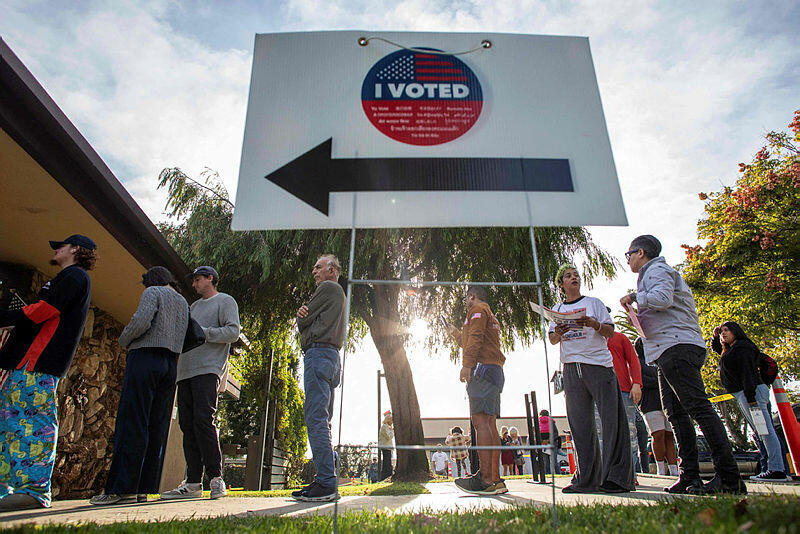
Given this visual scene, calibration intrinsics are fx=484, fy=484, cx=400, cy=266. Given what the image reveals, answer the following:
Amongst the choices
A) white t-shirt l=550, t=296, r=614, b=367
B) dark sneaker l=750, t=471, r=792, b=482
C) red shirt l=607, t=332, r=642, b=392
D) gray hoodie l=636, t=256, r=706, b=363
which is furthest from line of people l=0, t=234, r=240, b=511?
dark sneaker l=750, t=471, r=792, b=482

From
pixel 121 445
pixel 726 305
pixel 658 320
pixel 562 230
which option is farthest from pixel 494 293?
pixel 726 305

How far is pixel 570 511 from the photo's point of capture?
2178mm

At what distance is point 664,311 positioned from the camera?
3.11 meters

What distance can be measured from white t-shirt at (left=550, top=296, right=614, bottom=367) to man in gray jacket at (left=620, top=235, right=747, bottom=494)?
1.01 ft

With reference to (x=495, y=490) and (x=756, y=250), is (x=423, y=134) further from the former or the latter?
(x=756, y=250)

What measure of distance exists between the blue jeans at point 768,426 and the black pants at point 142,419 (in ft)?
16.4

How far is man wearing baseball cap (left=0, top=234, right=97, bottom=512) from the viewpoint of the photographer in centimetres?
253

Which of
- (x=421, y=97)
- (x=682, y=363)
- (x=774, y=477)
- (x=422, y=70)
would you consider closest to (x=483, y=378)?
(x=682, y=363)

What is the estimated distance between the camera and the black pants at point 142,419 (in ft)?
9.53

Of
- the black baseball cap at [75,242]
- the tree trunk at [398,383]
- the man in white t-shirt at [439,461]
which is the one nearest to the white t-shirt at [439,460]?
the man in white t-shirt at [439,461]

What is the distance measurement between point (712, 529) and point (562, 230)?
6354 millimetres

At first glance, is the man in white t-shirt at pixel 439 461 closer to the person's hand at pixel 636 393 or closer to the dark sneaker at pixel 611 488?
the person's hand at pixel 636 393

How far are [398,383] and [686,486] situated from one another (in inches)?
199

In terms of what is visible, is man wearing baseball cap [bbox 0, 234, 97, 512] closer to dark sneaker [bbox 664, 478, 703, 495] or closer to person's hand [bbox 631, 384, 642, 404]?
dark sneaker [bbox 664, 478, 703, 495]
